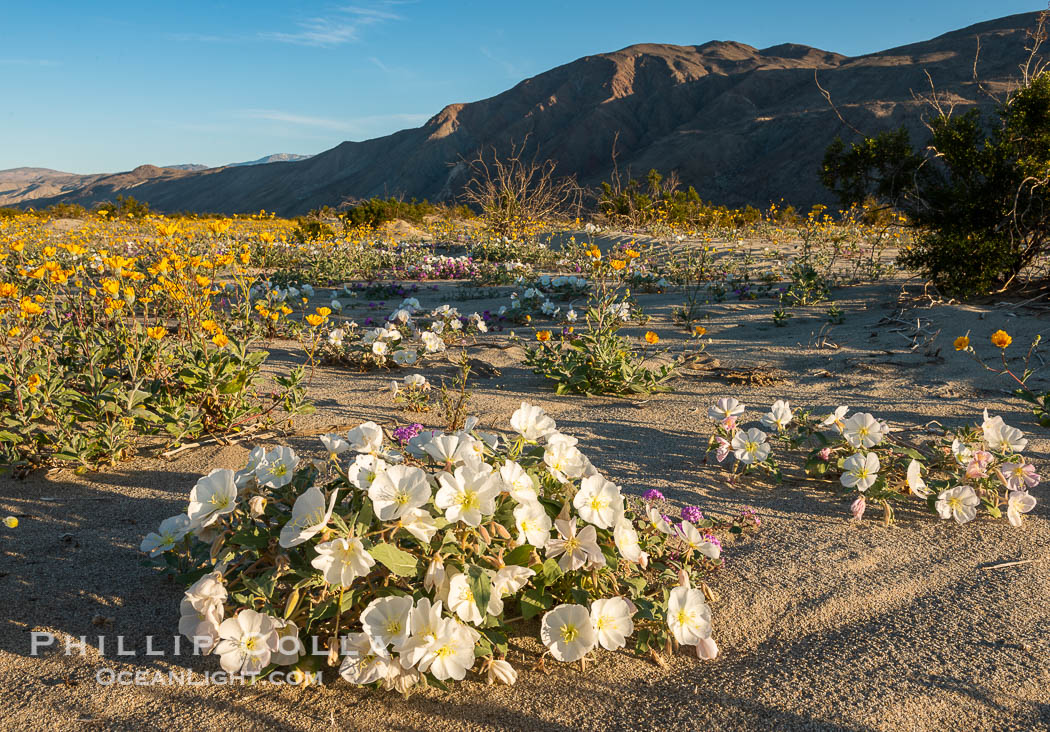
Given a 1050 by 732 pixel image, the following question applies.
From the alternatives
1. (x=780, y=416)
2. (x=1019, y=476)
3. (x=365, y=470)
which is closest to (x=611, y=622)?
(x=365, y=470)

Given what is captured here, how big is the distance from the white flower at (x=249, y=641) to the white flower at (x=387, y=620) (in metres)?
0.23

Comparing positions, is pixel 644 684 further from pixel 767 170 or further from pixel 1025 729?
pixel 767 170

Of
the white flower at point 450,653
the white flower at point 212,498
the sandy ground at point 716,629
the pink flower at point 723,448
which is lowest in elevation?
the sandy ground at point 716,629

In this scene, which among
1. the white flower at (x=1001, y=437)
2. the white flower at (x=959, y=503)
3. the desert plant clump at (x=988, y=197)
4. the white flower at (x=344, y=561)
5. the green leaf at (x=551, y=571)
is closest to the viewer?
the white flower at (x=344, y=561)

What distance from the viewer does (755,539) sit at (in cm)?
223

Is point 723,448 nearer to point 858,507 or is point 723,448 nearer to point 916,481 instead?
point 858,507

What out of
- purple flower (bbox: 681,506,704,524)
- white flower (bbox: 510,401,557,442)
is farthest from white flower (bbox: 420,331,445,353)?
white flower (bbox: 510,401,557,442)

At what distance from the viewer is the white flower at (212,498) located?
155 centimetres

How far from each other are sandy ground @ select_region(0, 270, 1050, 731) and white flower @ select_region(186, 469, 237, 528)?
0.39 m

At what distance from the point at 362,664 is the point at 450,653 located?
0.21 metres

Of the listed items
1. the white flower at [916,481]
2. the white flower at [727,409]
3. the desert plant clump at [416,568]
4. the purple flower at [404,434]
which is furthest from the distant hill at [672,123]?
the desert plant clump at [416,568]

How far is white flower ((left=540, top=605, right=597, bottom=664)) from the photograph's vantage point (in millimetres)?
1507

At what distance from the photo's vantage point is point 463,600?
141 cm

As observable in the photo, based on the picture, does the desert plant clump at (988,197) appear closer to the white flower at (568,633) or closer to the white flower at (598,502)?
the white flower at (598,502)
